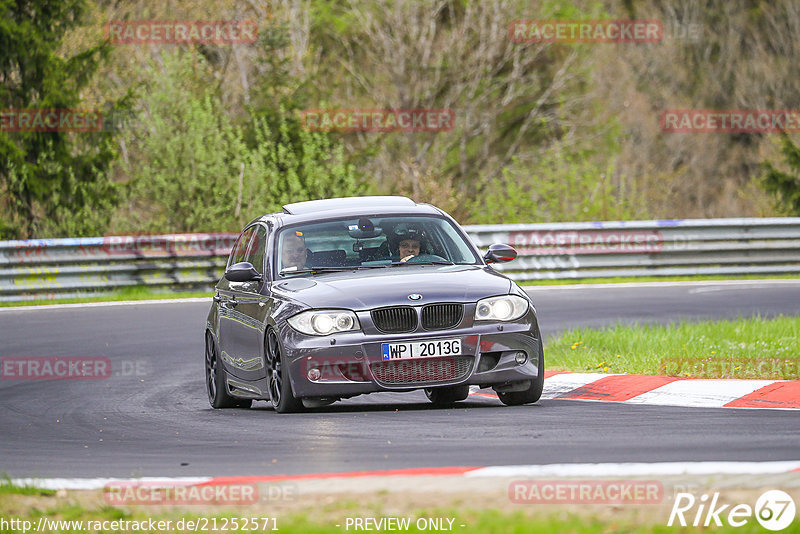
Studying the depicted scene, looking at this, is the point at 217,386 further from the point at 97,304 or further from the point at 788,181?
the point at 788,181

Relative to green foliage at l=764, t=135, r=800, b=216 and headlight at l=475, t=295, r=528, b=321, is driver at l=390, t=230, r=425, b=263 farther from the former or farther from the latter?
green foliage at l=764, t=135, r=800, b=216

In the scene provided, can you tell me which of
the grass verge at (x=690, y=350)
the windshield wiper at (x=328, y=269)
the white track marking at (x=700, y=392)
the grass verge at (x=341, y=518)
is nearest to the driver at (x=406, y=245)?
the windshield wiper at (x=328, y=269)

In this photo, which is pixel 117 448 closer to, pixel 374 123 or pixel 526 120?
pixel 374 123

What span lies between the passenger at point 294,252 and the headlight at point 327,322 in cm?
112

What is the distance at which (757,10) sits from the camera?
6750 cm

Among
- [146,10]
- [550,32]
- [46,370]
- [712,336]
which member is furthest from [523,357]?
[146,10]

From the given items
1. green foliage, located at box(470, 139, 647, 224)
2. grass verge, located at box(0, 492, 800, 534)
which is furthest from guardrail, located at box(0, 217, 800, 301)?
grass verge, located at box(0, 492, 800, 534)

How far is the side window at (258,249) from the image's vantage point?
11430mm

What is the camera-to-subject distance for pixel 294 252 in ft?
36.2

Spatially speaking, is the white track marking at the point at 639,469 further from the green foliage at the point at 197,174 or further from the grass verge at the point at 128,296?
the green foliage at the point at 197,174

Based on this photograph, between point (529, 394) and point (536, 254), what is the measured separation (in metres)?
14.7

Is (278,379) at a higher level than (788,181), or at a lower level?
higher

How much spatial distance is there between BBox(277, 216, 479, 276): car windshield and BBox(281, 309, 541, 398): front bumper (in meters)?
1.07

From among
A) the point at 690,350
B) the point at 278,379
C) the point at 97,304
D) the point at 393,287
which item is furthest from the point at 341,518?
the point at 97,304
